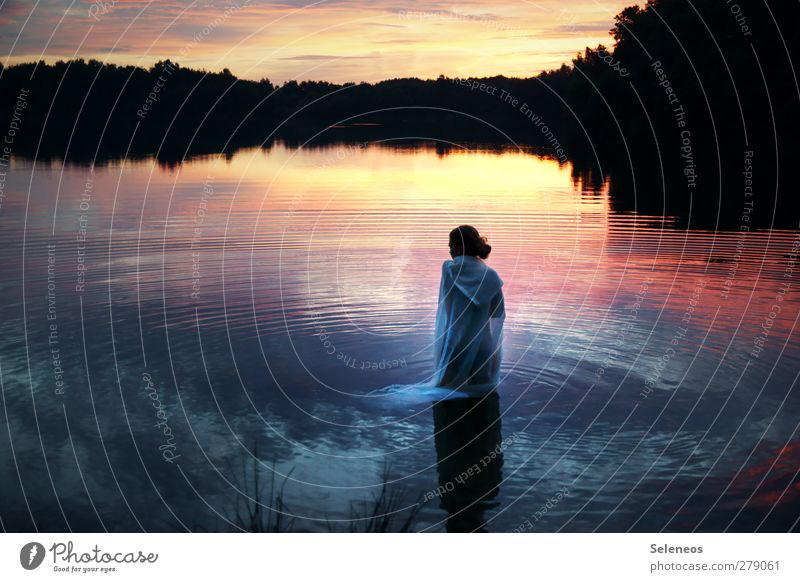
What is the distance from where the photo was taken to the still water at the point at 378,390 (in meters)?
Result: 7.54

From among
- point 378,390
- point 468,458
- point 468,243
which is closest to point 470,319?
point 468,243

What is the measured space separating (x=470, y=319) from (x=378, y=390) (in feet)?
4.49

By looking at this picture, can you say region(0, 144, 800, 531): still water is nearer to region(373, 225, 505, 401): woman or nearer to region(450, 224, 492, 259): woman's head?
region(373, 225, 505, 401): woman

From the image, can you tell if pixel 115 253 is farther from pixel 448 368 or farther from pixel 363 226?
pixel 448 368

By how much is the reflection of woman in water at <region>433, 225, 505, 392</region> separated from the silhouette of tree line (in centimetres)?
852

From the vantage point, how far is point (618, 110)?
210 feet

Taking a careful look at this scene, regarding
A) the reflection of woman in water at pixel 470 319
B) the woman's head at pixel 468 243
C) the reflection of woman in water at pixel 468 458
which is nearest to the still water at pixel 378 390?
the reflection of woman in water at pixel 468 458

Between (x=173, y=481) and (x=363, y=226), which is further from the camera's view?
(x=363, y=226)

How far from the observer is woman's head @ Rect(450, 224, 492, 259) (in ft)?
32.1

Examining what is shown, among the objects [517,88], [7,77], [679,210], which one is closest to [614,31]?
[517,88]

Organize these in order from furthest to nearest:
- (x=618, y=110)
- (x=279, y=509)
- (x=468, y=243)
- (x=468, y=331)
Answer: (x=618, y=110) < (x=468, y=331) < (x=468, y=243) < (x=279, y=509)

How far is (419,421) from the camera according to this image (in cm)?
932

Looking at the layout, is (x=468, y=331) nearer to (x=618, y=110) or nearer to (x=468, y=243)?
(x=468, y=243)
